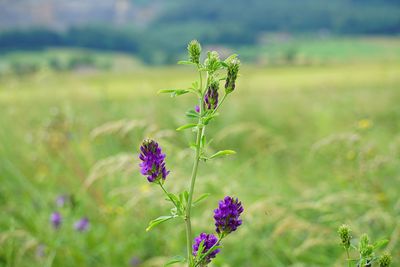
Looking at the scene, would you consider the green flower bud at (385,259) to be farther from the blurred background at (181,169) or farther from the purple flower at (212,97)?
the blurred background at (181,169)

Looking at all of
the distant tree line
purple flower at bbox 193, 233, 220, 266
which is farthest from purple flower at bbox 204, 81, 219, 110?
the distant tree line

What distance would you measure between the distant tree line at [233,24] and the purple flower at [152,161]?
30916 mm

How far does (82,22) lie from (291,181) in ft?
127

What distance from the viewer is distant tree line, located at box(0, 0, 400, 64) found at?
39031 millimetres

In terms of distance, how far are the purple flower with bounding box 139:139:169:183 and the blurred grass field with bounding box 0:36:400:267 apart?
4.89 ft

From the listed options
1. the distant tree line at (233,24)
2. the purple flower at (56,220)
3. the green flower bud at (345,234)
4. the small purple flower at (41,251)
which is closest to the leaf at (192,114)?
the green flower bud at (345,234)

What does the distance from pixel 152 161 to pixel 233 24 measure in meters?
56.4

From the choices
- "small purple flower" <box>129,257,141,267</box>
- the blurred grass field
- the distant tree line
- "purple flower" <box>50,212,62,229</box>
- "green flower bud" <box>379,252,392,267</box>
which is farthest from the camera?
the distant tree line

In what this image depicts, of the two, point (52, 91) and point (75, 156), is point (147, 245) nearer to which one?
point (75, 156)

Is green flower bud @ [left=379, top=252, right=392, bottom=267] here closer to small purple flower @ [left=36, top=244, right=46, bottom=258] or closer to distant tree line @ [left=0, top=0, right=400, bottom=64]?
small purple flower @ [left=36, top=244, right=46, bottom=258]

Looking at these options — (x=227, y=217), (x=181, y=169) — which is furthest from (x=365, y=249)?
(x=181, y=169)

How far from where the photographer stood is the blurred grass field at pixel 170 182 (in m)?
3.48

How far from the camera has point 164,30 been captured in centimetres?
5578

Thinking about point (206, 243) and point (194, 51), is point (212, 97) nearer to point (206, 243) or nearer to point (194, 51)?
point (194, 51)
